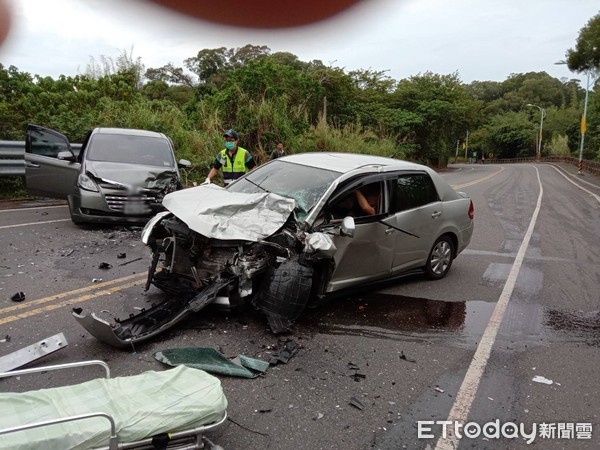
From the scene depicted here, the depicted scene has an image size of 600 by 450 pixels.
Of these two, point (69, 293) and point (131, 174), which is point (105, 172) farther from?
point (69, 293)

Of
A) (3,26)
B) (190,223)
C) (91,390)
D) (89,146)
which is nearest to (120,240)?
(89,146)

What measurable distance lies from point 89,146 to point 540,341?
8.37 m

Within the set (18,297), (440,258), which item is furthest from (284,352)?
(440,258)

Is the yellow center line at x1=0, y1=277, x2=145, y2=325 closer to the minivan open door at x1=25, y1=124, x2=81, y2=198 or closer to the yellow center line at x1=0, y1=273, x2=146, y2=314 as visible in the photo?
the yellow center line at x1=0, y1=273, x2=146, y2=314

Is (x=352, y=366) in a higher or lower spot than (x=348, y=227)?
lower

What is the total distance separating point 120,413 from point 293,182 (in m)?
3.55

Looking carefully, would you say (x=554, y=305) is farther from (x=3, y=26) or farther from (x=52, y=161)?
(x=52, y=161)

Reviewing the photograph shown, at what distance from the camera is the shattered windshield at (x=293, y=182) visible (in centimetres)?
532

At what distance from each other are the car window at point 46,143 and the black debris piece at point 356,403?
8.34 m

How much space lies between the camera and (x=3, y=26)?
233 cm

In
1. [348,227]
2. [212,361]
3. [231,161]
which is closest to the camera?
[212,361]

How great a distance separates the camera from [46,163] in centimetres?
948

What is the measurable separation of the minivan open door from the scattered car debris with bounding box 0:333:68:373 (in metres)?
6.19

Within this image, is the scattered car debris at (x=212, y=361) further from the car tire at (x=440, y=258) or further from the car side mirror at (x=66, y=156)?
the car side mirror at (x=66, y=156)
